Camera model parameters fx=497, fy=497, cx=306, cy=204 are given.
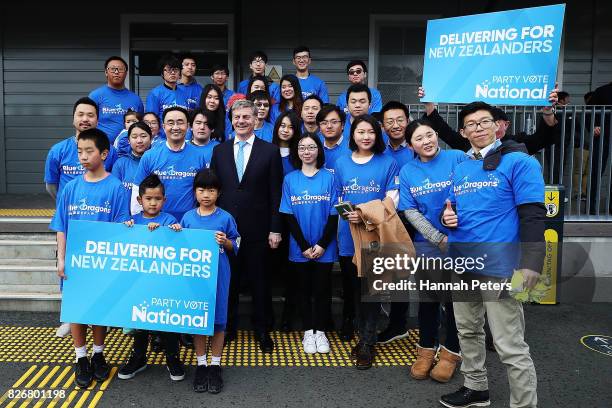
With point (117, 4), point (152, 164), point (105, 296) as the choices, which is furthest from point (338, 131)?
point (117, 4)

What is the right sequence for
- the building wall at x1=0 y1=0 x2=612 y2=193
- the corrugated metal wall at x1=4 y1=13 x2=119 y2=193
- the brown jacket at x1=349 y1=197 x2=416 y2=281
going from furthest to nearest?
the corrugated metal wall at x1=4 y1=13 x2=119 y2=193 < the building wall at x1=0 y1=0 x2=612 y2=193 < the brown jacket at x1=349 y1=197 x2=416 y2=281

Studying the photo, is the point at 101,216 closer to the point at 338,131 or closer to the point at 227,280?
the point at 227,280

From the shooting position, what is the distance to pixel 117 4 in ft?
29.2

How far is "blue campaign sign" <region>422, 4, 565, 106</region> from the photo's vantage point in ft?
13.5

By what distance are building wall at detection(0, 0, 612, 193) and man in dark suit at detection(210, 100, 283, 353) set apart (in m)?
4.79

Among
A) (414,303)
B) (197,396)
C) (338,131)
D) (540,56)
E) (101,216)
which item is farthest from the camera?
(414,303)

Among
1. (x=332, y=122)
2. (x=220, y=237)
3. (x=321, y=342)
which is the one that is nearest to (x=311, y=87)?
(x=332, y=122)

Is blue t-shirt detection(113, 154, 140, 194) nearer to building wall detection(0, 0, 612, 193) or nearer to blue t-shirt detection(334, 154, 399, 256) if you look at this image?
blue t-shirt detection(334, 154, 399, 256)

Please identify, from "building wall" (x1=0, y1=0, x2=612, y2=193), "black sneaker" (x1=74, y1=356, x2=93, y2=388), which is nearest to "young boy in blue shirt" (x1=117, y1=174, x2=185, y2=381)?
"black sneaker" (x1=74, y1=356, x2=93, y2=388)

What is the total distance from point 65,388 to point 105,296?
0.71 m

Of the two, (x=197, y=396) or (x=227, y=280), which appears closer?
(x=197, y=396)

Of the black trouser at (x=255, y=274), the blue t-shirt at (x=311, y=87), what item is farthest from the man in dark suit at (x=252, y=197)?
the blue t-shirt at (x=311, y=87)

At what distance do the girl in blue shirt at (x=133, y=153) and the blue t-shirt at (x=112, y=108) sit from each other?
1.04m

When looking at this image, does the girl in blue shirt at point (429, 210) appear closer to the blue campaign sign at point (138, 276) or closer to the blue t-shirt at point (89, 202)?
the blue campaign sign at point (138, 276)
